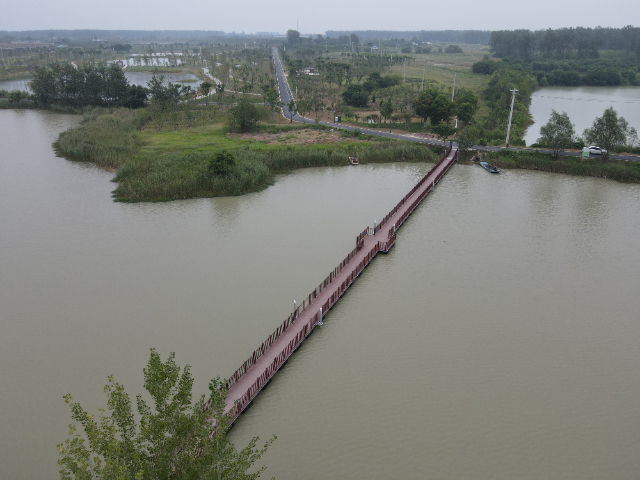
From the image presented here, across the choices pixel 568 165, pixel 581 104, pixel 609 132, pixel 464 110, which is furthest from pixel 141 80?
pixel 609 132

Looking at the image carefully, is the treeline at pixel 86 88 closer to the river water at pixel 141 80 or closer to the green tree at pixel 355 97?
the river water at pixel 141 80

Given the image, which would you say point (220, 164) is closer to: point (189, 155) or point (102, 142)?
point (189, 155)

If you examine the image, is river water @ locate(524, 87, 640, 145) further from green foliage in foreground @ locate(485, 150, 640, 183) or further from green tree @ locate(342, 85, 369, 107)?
green tree @ locate(342, 85, 369, 107)

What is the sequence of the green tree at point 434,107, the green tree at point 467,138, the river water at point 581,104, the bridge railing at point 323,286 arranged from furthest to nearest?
1. the river water at point 581,104
2. the green tree at point 434,107
3. the green tree at point 467,138
4. the bridge railing at point 323,286

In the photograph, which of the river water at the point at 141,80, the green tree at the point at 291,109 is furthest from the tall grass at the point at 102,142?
the river water at the point at 141,80


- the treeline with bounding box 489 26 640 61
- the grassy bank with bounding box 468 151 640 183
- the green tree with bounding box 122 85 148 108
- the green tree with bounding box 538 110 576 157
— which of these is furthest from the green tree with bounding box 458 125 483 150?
the treeline with bounding box 489 26 640 61
